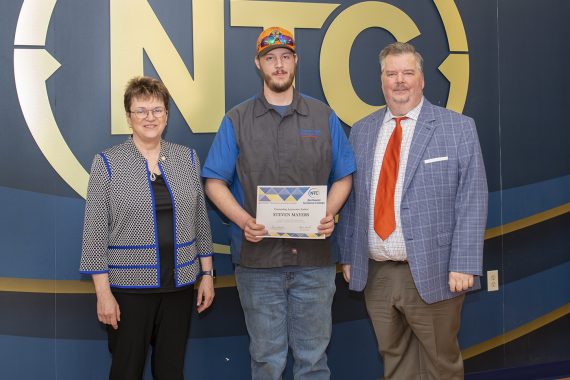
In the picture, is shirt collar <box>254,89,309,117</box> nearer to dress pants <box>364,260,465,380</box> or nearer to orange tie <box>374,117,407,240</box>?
orange tie <box>374,117,407,240</box>

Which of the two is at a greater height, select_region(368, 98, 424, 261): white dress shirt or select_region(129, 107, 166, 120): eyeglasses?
select_region(129, 107, 166, 120): eyeglasses

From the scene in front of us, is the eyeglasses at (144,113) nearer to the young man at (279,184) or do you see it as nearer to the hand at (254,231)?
the young man at (279,184)

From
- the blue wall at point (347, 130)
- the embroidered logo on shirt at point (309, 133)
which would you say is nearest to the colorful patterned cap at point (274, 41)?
the embroidered logo on shirt at point (309, 133)

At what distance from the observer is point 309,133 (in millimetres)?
2738

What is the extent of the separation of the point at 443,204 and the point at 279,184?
2.33 feet

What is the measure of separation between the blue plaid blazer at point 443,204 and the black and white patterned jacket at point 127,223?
0.96m

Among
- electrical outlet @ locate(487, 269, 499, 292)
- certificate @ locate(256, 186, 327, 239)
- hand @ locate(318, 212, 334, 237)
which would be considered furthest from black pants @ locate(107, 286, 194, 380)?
electrical outlet @ locate(487, 269, 499, 292)

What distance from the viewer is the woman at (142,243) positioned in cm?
250

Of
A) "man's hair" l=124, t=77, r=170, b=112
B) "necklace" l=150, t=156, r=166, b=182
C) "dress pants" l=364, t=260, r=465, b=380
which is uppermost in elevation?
"man's hair" l=124, t=77, r=170, b=112

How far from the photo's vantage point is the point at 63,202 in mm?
3156

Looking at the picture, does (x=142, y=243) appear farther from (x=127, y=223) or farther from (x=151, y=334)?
(x=151, y=334)

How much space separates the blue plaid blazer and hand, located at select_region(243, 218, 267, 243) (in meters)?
0.60

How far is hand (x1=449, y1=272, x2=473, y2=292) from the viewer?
2572mm

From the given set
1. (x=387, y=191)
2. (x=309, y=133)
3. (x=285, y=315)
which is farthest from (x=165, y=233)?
(x=387, y=191)
